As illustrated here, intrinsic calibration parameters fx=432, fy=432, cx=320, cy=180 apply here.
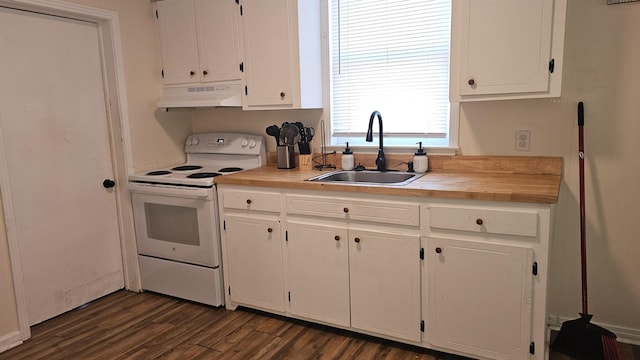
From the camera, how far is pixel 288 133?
9.68 feet

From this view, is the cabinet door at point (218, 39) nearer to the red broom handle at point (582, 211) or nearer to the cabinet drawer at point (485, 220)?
the cabinet drawer at point (485, 220)

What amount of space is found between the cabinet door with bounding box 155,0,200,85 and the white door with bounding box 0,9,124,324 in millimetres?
474

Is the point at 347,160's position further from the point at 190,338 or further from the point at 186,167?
the point at 190,338

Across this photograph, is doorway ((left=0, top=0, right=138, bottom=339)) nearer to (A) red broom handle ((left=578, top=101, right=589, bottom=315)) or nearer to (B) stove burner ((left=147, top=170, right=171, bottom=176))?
(B) stove burner ((left=147, top=170, right=171, bottom=176))

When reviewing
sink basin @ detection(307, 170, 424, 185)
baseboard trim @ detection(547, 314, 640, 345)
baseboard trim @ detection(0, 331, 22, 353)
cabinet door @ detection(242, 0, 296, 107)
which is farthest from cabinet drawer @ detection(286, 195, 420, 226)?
baseboard trim @ detection(0, 331, 22, 353)

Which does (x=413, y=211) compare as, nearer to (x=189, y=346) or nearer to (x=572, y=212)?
(x=572, y=212)

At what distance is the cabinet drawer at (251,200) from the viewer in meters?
2.58

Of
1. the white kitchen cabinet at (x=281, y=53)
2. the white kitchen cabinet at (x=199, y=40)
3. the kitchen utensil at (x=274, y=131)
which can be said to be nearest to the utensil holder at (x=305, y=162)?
the kitchen utensil at (x=274, y=131)

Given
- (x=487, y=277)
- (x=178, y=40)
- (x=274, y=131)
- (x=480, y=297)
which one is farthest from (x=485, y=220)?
(x=178, y=40)

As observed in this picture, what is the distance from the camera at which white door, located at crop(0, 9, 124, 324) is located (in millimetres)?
2596

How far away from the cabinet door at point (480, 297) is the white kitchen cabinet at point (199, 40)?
1.86 metres

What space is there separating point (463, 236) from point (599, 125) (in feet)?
3.29

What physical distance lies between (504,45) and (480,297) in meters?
1.25

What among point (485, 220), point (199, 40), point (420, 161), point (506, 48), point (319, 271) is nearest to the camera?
point (485, 220)
